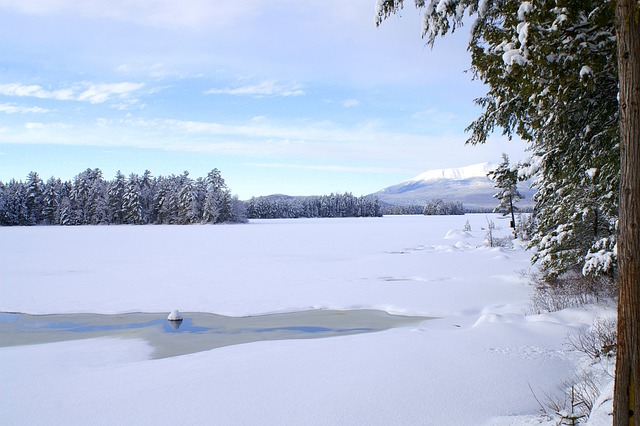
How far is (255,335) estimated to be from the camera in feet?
32.2

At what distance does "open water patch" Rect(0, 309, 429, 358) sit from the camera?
940cm

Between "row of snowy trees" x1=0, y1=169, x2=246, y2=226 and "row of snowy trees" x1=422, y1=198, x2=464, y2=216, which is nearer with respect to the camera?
"row of snowy trees" x1=0, y1=169, x2=246, y2=226

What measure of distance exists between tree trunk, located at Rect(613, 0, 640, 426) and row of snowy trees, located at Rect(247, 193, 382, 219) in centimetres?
13508

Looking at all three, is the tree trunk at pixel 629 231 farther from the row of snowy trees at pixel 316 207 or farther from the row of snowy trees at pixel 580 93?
the row of snowy trees at pixel 316 207

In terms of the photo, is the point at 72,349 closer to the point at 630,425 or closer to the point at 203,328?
the point at 203,328

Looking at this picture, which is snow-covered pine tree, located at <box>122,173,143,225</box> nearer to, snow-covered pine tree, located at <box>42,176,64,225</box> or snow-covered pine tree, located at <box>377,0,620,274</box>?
snow-covered pine tree, located at <box>42,176,64,225</box>

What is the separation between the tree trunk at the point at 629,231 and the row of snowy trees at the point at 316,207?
5318 inches

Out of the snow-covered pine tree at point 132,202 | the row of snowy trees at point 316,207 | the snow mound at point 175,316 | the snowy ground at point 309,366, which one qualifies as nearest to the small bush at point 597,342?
the snowy ground at point 309,366

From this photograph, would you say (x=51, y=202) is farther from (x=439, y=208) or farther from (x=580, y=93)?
(x=439, y=208)

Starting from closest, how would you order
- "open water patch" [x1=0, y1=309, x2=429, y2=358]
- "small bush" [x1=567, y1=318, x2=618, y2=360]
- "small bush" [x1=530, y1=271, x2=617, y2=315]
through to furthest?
"small bush" [x1=567, y1=318, x2=618, y2=360]
"open water patch" [x1=0, y1=309, x2=429, y2=358]
"small bush" [x1=530, y1=271, x2=617, y2=315]

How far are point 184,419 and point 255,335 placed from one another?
4753 millimetres

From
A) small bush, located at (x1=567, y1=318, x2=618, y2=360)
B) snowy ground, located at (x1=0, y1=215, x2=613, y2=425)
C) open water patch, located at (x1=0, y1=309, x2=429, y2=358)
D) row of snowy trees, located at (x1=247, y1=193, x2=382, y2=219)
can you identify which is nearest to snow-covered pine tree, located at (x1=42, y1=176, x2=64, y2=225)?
row of snowy trees, located at (x1=247, y1=193, x2=382, y2=219)

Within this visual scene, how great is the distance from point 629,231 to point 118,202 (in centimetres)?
9325

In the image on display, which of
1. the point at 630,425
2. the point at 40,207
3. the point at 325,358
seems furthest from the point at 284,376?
the point at 40,207
